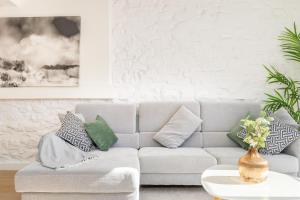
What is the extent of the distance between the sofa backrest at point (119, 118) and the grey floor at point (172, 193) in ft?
1.93

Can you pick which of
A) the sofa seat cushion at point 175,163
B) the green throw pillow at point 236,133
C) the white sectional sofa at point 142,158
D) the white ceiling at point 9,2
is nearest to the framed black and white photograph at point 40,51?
the white ceiling at point 9,2

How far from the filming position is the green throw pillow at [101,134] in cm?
346

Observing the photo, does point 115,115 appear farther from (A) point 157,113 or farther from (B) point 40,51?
(B) point 40,51

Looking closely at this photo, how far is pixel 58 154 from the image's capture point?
2967 millimetres

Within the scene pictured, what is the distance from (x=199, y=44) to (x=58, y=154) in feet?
7.69

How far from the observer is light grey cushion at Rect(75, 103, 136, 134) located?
3.77 m

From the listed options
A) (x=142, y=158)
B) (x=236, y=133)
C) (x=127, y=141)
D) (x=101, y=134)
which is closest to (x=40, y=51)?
(x=101, y=134)

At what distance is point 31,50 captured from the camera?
13.7 feet

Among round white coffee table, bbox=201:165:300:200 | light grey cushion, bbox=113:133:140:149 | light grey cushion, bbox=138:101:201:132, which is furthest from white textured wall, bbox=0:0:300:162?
round white coffee table, bbox=201:165:300:200

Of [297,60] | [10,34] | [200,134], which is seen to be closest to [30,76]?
[10,34]

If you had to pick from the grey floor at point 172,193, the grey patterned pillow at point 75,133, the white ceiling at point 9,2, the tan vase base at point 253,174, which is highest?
the white ceiling at point 9,2

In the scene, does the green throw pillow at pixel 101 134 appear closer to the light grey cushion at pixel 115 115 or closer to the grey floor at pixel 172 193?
the light grey cushion at pixel 115 115

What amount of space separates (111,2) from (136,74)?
1015mm

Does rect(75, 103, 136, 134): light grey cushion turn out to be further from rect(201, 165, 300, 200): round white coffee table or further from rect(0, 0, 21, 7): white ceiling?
rect(0, 0, 21, 7): white ceiling
